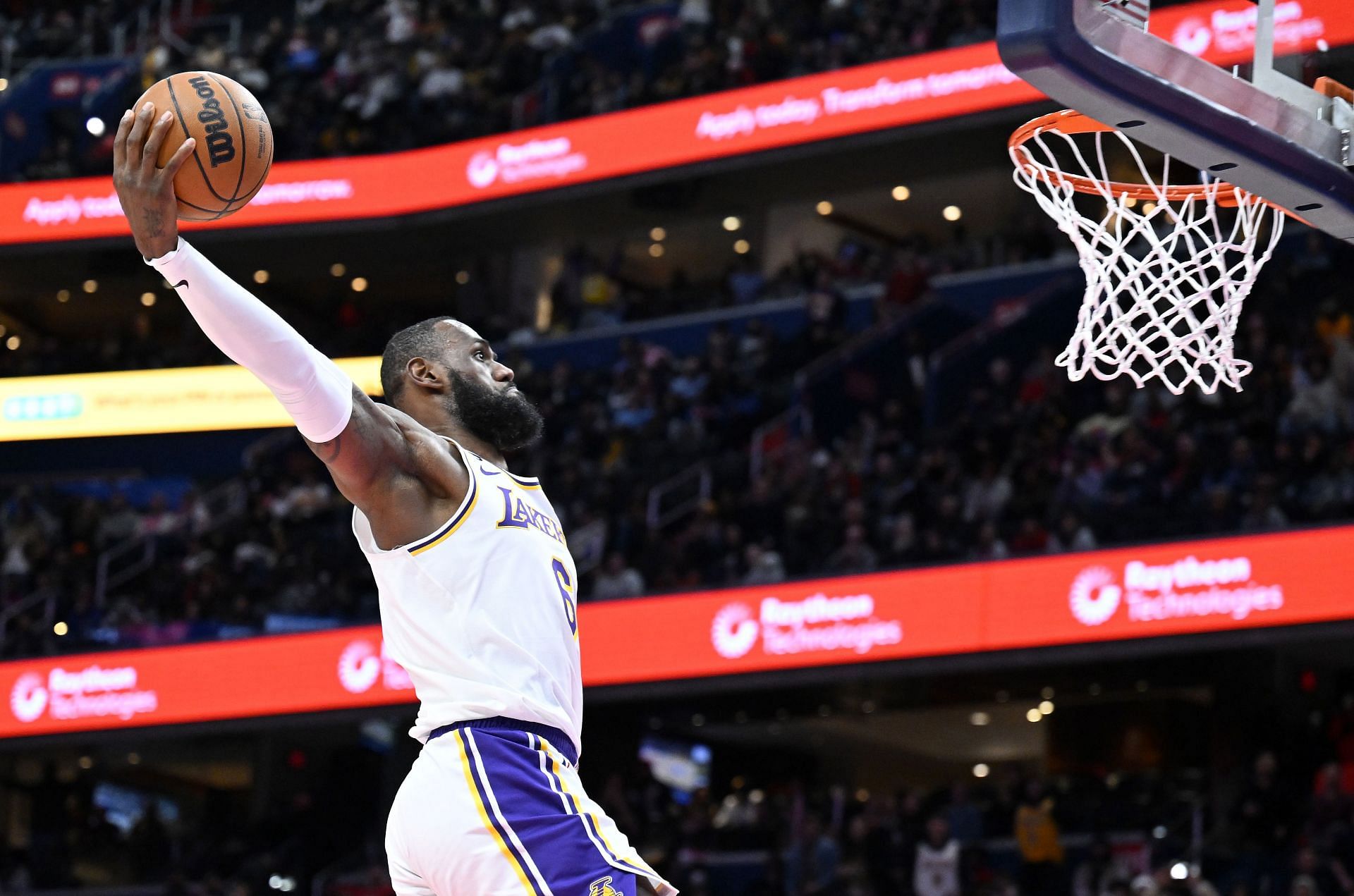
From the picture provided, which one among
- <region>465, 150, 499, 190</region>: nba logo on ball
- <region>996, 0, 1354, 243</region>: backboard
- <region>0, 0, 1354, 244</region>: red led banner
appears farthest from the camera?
<region>465, 150, 499, 190</region>: nba logo on ball

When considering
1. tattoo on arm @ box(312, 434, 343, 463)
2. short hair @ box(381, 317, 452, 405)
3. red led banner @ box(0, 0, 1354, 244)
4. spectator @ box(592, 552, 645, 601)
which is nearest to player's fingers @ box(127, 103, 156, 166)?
tattoo on arm @ box(312, 434, 343, 463)

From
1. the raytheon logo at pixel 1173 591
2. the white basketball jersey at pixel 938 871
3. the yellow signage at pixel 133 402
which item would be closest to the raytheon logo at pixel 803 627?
the raytheon logo at pixel 1173 591

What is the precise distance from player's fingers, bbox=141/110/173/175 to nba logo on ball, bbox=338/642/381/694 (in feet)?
37.6

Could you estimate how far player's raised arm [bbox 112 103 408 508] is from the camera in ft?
10.6

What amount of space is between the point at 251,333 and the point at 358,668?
11.7 meters

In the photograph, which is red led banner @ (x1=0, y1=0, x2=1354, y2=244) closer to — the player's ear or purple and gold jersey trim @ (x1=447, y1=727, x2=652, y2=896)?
the player's ear

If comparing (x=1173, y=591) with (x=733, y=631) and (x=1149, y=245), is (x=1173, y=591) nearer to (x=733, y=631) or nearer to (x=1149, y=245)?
(x=733, y=631)

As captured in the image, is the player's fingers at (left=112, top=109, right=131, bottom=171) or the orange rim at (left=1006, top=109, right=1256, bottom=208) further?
the orange rim at (left=1006, top=109, right=1256, bottom=208)

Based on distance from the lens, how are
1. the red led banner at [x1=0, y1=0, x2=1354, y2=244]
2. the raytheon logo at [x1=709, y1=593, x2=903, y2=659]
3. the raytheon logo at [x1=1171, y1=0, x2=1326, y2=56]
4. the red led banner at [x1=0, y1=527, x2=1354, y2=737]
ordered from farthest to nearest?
the red led banner at [x1=0, y1=0, x2=1354, y2=244] < the raytheon logo at [x1=709, y1=593, x2=903, y2=659] < the red led banner at [x1=0, y1=527, x2=1354, y2=737] < the raytheon logo at [x1=1171, y1=0, x2=1326, y2=56]

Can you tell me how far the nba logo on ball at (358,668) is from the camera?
48.0 ft

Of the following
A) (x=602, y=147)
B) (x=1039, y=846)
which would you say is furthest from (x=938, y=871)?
(x=602, y=147)

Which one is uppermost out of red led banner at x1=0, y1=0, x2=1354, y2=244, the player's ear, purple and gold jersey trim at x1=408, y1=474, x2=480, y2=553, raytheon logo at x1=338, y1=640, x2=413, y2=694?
red led banner at x1=0, y1=0, x2=1354, y2=244

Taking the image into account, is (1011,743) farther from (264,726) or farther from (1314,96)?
(1314,96)

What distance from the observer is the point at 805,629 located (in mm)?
13312
